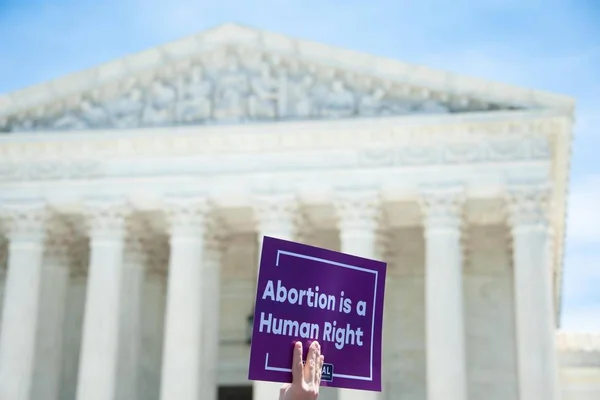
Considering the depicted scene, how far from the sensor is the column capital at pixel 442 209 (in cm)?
3338

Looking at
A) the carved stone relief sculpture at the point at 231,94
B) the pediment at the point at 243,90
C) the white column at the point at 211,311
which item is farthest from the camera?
the white column at the point at 211,311

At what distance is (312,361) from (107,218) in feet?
94.7

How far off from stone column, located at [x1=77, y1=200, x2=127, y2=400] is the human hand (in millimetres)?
27485

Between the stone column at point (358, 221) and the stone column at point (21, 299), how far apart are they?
11980mm

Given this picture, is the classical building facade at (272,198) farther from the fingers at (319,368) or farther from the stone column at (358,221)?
the fingers at (319,368)

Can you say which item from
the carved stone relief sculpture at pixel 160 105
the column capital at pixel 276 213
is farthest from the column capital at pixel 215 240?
the carved stone relief sculpture at pixel 160 105

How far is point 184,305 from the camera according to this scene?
3438cm

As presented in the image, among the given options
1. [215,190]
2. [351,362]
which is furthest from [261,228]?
[351,362]

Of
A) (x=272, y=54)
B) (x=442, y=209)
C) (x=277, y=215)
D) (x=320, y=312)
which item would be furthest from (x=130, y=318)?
(x=320, y=312)

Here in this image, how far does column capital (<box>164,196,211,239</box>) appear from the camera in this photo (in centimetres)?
3516

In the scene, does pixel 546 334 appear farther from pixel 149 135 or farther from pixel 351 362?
pixel 351 362

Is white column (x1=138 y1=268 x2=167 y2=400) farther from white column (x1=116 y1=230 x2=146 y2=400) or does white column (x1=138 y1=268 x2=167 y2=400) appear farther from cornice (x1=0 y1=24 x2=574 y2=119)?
cornice (x1=0 y1=24 x2=574 y2=119)

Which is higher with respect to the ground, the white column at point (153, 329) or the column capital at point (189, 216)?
the column capital at point (189, 216)

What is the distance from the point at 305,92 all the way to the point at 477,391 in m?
14.1
